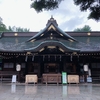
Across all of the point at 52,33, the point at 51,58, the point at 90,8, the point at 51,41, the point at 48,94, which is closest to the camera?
the point at 90,8

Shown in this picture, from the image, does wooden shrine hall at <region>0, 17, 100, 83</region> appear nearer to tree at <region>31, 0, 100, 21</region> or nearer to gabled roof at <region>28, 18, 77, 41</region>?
gabled roof at <region>28, 18, 77, 41</region>

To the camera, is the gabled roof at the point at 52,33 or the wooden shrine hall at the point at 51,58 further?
the gabled roof at the point at 52,33

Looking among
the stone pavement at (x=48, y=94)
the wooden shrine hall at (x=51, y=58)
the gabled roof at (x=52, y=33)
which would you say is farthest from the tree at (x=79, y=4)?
the gabled roof at (x=52, y=33)

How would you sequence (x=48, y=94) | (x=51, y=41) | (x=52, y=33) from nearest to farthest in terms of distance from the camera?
(x=48, y=94) < (x=51, y=41) < (x=52, y=33)

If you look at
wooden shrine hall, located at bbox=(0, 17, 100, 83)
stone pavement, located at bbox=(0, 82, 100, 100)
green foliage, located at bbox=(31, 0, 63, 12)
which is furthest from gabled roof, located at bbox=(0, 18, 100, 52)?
green foliage, located at bbox=(31, 0, 63, 12)

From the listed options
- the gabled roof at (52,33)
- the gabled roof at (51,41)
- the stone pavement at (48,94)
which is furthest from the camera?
the gabled roof at (52,33)

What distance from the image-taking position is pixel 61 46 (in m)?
13.5

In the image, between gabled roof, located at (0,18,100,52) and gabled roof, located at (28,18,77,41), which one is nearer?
gabled roof, located at (0,18,100,52)

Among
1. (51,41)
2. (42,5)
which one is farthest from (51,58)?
(42,5)

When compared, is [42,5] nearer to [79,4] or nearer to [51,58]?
[79,4]

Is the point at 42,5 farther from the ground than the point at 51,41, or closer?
closer

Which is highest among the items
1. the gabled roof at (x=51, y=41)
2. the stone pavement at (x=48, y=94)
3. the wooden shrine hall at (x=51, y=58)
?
the gabled roof at (x=51, y=41)

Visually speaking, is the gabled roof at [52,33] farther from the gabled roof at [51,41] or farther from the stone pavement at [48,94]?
the stone pavement at [48,94]

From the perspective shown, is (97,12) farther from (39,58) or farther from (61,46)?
(39,58)
